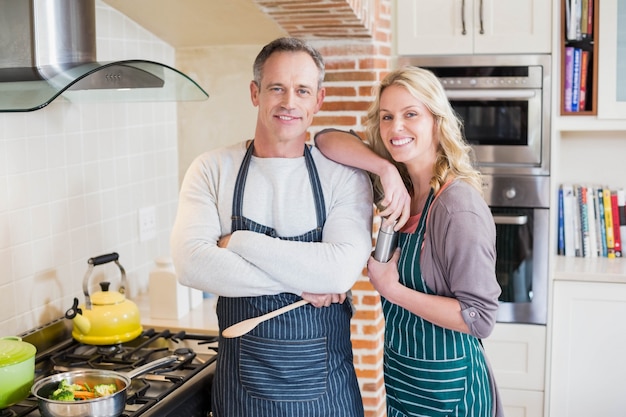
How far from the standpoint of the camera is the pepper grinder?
84.0 inches

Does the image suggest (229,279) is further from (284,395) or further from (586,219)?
(586,219)

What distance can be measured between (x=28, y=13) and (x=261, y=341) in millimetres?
995

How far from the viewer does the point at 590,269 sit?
363cm

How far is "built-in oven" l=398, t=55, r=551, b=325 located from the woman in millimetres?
1508

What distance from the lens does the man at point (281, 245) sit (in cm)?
209

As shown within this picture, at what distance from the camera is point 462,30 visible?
3.58 meters

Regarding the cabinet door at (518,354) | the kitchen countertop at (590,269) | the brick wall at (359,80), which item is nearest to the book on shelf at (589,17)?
the brick wall at (359,80)

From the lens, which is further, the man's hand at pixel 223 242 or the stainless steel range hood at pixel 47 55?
the man's hand at pixel 223 242

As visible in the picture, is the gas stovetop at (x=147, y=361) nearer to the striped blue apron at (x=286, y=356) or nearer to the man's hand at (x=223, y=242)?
the striped blue apron at (x=286, y=356)

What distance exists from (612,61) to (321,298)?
205cm

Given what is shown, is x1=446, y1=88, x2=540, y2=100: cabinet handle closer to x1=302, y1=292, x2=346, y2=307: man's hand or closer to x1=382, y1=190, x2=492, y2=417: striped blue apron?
x1=382, y1=190, x2=492, y2=417: striped blue apron

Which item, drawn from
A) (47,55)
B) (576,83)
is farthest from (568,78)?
(47,55)

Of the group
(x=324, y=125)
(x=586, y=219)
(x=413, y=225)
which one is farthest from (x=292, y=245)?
(x=586, y=219)

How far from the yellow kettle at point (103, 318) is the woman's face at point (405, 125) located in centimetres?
113
